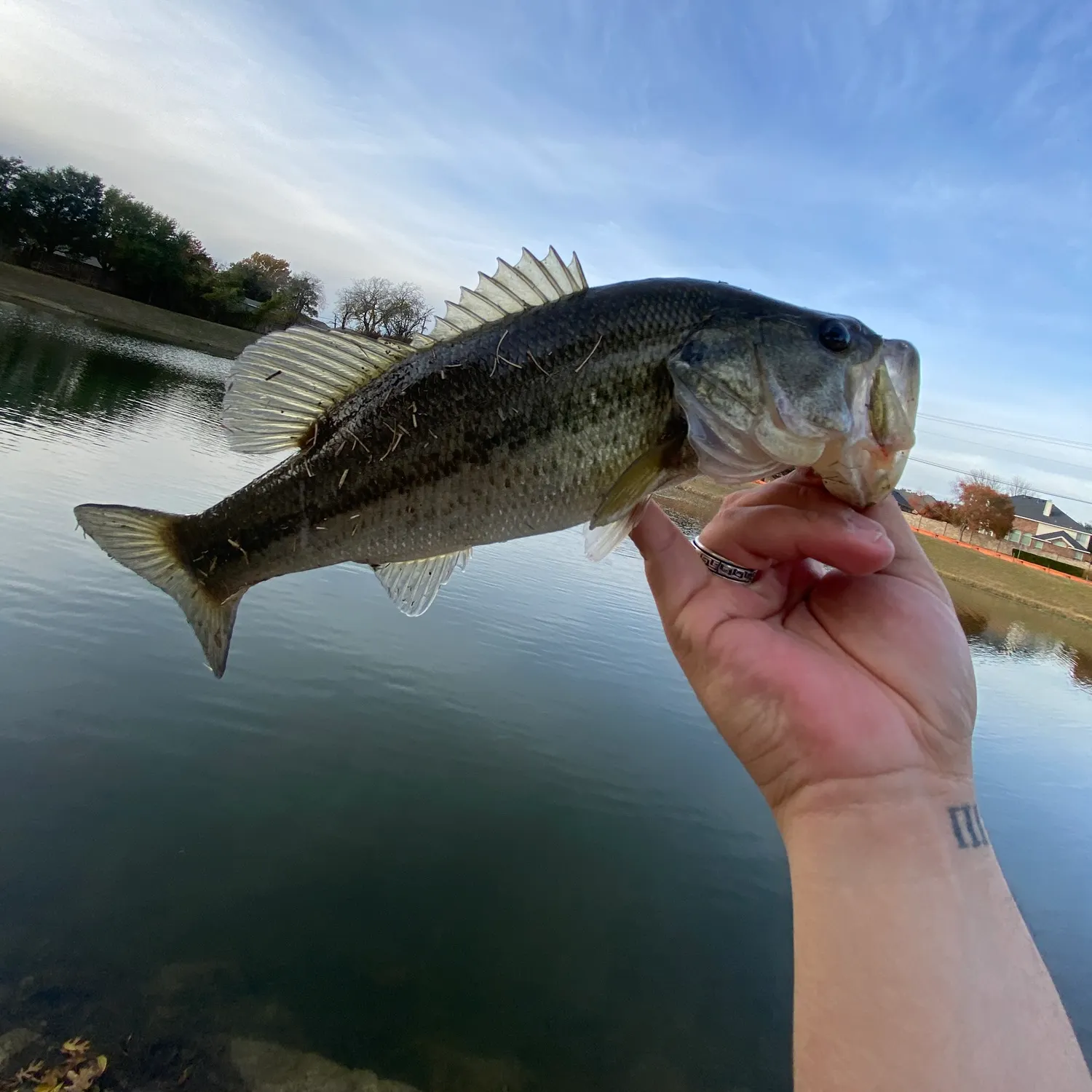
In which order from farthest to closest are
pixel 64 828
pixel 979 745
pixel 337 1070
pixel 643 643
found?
pixel 643 643
pixel 979 745
pixel 64 828
pixel 337 1070

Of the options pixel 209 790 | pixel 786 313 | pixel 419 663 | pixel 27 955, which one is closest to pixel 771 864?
pixel 419 663

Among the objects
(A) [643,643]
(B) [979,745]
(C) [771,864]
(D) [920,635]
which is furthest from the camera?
(A) [643,643]

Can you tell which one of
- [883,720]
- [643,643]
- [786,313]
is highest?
[786,313]

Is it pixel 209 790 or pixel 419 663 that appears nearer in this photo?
pixel 209 790

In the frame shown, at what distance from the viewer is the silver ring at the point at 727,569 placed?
9.31 feet

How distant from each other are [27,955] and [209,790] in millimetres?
2750

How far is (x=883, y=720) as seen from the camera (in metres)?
2.39

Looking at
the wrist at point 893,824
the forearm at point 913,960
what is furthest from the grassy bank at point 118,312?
the forearm at point 913,960

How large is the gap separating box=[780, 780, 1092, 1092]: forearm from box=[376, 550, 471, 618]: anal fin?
1.55m

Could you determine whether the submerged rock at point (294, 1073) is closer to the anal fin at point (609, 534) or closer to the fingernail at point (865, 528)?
the anal fin at point (609, 534)

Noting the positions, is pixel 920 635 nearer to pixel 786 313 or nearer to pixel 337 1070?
pixel 786 313

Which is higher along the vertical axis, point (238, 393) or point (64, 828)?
point (238, 393)

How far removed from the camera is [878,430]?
7.94 ft

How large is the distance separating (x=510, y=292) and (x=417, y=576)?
1175mm
